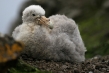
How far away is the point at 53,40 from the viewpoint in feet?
29.4

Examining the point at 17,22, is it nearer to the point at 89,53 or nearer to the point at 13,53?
the point at 89,53

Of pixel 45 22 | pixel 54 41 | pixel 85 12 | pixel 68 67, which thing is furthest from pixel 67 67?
pixel 85 12

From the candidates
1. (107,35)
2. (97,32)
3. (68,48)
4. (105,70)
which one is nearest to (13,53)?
(105,70)

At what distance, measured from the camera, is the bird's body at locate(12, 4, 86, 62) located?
28.7 feet

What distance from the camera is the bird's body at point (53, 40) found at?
28.7 ft

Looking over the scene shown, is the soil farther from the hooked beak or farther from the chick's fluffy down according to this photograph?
the hooked beak

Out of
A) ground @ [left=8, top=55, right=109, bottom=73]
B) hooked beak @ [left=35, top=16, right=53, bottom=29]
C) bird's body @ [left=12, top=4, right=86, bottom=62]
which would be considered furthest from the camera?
hooked beak @ [left=35, top=16, right=53, bottom=29]

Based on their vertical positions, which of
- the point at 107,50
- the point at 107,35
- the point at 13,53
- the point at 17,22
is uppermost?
the point at 17,22

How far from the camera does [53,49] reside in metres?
8.90

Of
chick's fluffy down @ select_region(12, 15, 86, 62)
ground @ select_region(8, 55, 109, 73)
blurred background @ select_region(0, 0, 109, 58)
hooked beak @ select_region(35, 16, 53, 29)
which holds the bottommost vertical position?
→ ground @ select_region(8, 55, 109, 73)

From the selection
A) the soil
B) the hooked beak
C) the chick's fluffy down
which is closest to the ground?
the soil

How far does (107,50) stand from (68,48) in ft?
16.6

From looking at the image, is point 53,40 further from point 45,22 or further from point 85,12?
point 85,12

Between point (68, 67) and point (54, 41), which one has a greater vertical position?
point (54, 41)
